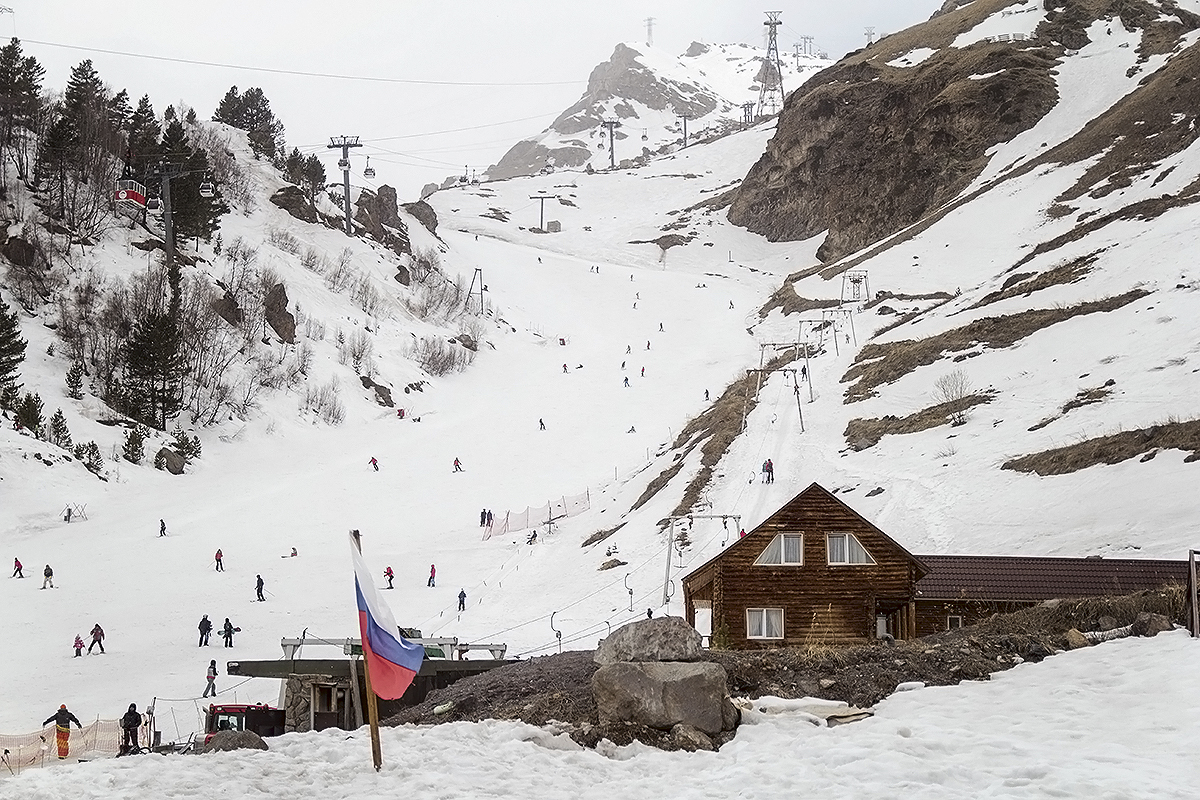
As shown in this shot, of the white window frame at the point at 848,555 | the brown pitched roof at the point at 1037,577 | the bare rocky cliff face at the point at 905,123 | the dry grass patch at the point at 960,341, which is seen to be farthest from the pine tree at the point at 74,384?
the bare rocky cliff face at the point at 905,123

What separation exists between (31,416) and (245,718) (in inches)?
1396

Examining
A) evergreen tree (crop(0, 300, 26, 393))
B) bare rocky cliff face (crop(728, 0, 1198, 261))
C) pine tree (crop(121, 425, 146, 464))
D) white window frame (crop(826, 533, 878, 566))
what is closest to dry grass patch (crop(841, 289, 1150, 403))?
white window frame (crop(826, 533, 878, 566))

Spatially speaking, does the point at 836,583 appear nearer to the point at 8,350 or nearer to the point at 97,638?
the point at 97,638

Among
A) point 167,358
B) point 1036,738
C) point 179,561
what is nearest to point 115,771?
point 1036,738

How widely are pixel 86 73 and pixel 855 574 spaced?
76.4 metres

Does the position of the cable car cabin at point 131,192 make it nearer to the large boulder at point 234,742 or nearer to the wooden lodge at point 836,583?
the wooden lodge at point 836,583

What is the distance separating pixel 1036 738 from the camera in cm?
1119

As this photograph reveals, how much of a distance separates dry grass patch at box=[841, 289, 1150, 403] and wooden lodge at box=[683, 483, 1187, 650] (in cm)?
2796

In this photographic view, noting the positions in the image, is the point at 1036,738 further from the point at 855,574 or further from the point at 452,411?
the point at 452,411

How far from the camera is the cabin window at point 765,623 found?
74.5 feet

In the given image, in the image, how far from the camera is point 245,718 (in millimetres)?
20719

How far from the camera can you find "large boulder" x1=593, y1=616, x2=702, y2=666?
44.1 feet

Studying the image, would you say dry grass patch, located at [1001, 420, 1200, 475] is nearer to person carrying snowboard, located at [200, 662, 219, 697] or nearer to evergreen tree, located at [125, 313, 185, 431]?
person carrying snowboard, located at [200, 662, 219, 697]

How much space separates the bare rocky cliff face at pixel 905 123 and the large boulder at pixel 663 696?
98778mm
